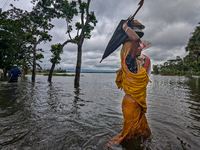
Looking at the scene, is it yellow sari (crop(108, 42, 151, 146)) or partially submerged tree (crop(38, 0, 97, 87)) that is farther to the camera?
partially submerged tree (crop(38, 0, 97, 87))

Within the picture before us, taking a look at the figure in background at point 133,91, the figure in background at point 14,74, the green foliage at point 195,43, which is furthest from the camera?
the green foliage at point 195,43

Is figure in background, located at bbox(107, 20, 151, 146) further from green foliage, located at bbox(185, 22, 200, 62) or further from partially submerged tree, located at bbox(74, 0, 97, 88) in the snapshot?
green foliage, located at bbox(185, 22, 200, 62)

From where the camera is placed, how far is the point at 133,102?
2.18 meters

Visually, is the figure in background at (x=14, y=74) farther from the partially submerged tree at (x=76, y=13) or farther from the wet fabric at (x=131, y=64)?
the wet fabric at (x=131, y=64)

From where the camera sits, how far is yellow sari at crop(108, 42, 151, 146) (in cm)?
212

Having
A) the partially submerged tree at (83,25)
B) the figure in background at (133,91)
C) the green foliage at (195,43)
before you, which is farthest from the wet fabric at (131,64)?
the green foliage at (195,43)

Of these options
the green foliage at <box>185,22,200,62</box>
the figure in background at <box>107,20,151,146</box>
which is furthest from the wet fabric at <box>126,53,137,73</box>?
the green foliage at <box>185,22,200,62</box>

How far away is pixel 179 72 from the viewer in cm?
6894

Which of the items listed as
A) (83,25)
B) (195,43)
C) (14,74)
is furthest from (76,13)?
(195,43)

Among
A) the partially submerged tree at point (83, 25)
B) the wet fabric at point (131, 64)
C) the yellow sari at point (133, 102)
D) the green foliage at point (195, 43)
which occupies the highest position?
the green foliage at point (195, 43)

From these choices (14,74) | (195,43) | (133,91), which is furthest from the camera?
(195,43)

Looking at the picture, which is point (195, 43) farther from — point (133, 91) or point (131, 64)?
point (133, 91)

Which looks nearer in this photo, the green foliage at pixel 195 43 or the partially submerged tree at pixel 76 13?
the partially submerged tree at pixel 76 13

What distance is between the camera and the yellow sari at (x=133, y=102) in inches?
83.4
